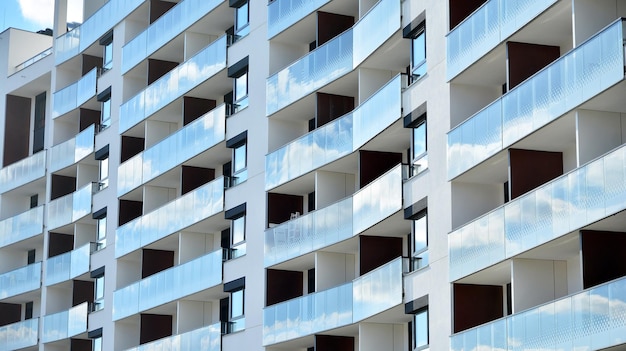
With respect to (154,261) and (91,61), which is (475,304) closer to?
(154,261)

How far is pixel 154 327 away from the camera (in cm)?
5841

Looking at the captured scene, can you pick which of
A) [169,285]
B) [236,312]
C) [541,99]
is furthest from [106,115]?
[541,99]

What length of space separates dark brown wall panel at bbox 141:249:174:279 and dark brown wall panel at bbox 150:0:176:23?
35.7 ft

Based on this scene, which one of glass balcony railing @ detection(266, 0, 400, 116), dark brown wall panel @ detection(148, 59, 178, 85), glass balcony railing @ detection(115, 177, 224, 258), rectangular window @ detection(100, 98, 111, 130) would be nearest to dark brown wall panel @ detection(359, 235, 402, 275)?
glass balcony railing @ detection(266, 0, 400, 116)

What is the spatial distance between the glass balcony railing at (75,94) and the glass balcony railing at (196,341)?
16014 mm

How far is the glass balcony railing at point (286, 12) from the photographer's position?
4776 centimetres

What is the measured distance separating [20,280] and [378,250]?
32062 millimetres

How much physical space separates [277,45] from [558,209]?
2092 centimetres

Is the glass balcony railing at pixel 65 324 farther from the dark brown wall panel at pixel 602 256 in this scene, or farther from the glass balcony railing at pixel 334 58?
the dark brown wall panel at pixel 602 256

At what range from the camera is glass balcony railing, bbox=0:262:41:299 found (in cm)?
6888

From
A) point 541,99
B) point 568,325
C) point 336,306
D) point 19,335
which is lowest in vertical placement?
point 568,325

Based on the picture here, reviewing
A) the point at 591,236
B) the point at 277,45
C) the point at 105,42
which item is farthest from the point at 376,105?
the point at 105,42

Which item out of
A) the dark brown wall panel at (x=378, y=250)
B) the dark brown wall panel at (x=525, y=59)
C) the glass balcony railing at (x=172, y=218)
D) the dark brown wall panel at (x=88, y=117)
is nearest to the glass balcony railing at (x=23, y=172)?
the dark brown wall panel at (x=88, y=117)

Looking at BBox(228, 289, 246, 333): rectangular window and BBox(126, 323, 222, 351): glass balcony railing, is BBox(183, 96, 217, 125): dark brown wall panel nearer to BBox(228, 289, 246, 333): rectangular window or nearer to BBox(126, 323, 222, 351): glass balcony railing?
BBox(228, 289, 246, 333): rectangular window
